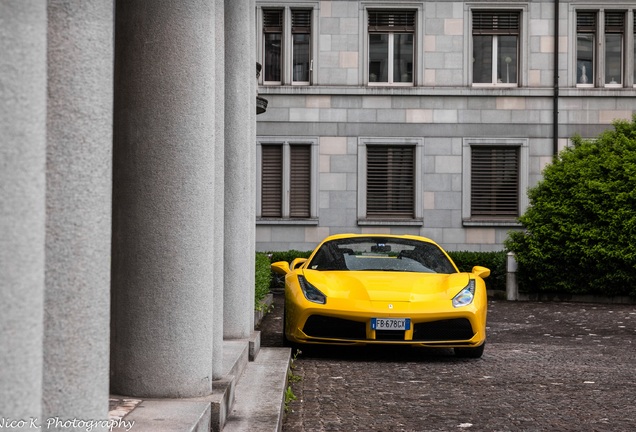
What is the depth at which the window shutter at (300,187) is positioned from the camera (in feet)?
89.4

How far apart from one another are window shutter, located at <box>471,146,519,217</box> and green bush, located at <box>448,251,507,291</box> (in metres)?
2.58

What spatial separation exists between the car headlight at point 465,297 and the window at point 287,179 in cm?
1646

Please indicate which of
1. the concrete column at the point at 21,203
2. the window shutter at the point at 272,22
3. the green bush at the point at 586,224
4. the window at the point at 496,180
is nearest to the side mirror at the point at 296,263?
the concrete column at the point at 21,203

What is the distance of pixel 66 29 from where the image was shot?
3133 mm

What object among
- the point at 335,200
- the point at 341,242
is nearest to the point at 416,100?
the point at 335,200

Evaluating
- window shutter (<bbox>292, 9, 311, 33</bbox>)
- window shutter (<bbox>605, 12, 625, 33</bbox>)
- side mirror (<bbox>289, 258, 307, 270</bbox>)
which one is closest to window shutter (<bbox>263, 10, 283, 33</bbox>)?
window shutter (<bbox>292, 9, 311, 33</bbox>)

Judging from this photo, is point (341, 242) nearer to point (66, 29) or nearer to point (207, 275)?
point (207, 275)

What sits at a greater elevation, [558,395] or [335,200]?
[335,200]

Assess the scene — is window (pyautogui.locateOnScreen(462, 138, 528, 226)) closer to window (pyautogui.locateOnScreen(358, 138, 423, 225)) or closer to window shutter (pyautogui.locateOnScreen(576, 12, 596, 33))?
window (pyautogui.locateOnScreen(358, 138, 423, 225))

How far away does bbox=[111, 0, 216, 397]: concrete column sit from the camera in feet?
17.2

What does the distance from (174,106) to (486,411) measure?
341cm

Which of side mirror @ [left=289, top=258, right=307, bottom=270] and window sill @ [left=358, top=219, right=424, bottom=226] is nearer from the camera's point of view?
side mirror @ [left=289, top=258, right=307, bottom=270]

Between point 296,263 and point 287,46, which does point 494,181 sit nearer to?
point 287,46

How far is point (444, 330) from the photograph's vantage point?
10352mm
